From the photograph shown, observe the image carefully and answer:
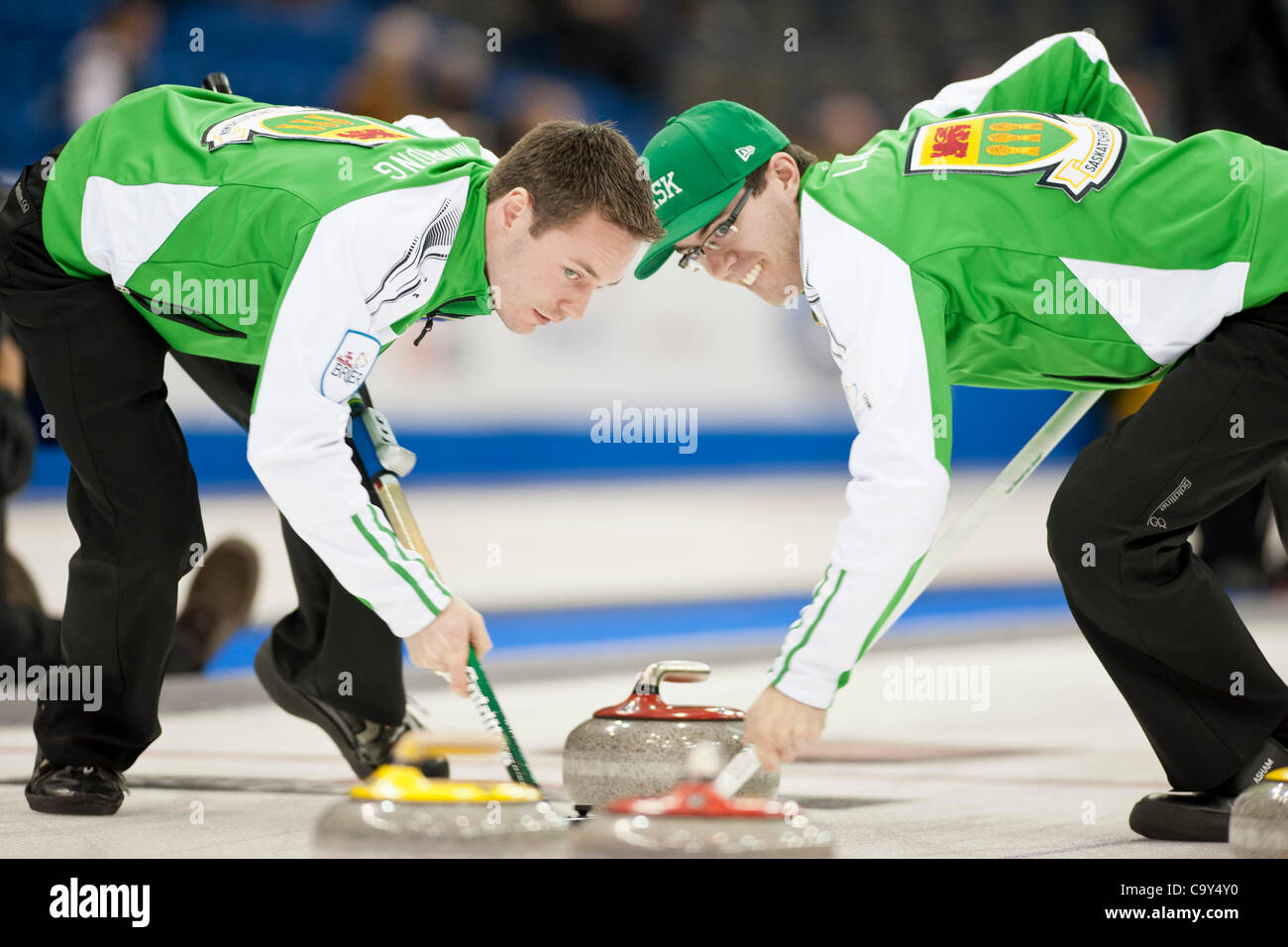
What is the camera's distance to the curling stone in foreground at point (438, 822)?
2.35m

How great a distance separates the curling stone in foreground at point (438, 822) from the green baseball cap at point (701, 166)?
1085 mm

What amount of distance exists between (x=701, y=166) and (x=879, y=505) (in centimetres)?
→ 78

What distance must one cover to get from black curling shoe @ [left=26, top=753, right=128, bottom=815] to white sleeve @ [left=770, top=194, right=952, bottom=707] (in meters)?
1.44

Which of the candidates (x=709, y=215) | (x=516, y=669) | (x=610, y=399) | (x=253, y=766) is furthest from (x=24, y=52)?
(x=709, y=215)

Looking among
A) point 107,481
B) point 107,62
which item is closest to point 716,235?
point 107,481

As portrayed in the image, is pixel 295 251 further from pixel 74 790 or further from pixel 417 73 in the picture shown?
pixel 417 73

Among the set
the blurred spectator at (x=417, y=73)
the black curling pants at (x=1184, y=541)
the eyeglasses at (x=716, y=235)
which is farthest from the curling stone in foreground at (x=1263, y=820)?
the blurred spectator at (x=417, y=73)

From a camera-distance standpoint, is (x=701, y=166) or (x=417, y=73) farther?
(x=417, y=73)

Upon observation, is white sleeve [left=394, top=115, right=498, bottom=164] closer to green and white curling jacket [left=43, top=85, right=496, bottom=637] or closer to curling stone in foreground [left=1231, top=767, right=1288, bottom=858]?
green and white curling jacket [left=43, top=85, right=496, bottom=637]

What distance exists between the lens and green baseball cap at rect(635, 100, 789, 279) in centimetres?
298

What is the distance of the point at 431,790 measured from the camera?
2.43 metres

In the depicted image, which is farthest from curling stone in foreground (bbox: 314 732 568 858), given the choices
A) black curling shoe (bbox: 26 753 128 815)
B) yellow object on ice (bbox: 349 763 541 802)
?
black curling shoe (bbox: 26 753 128 815)
